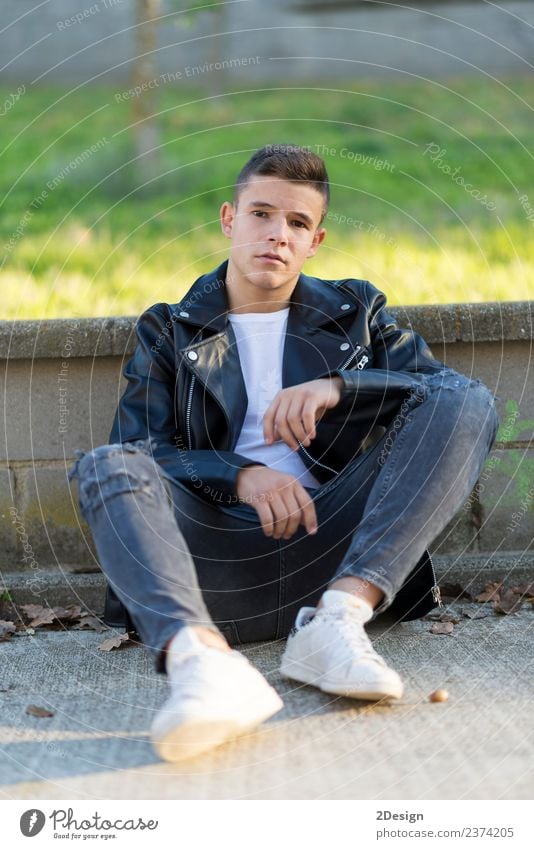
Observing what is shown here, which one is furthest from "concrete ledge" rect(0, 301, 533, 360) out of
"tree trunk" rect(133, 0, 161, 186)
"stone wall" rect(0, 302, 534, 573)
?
"tree trunk" rect(133, 0, 161, 186)

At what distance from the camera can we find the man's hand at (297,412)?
8.04 feet

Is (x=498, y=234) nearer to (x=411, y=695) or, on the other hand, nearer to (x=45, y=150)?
(x=411, y=695)

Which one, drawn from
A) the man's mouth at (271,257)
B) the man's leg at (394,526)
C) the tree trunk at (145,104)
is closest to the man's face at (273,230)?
the man's mouth at (271,257)

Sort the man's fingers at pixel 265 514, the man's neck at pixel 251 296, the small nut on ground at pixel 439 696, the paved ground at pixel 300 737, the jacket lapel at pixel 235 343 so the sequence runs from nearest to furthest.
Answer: the paved ground at pixel 300 737
the small nut on ground at pixel 439 696
the man's fingers at pixel 265 514
the jacket lapel at pixel 235 343
the man's neck at pixel 251 296

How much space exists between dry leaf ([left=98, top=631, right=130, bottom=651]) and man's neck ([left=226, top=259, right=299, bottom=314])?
96 cm

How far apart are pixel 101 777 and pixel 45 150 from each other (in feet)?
26.3

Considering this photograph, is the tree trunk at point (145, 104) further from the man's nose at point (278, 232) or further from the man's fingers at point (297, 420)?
the man's fingers at point (297, 420)

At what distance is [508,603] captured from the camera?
3105 mm

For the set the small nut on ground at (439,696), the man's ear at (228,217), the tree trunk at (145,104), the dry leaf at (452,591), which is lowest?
the small nut on ground at (439,696)

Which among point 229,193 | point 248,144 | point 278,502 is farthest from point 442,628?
point 248,144

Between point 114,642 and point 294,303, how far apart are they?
1.07 m

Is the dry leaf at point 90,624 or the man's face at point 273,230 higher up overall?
the man's face at point 273,230

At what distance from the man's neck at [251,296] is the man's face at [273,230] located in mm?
28

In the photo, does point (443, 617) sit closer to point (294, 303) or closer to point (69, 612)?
point (294, 303)
